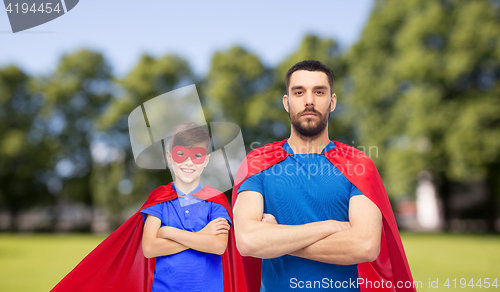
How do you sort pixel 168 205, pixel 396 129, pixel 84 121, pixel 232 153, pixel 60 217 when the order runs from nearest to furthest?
pixel 168 205 < pixel 232 153 < pixel 396 129 < pixel 84 121 < pixel 60 217

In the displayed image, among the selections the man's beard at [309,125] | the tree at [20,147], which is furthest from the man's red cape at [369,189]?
the tree at [20,147]

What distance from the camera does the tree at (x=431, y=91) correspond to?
23.4 metres

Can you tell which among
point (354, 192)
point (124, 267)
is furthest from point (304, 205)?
point (124, 267)

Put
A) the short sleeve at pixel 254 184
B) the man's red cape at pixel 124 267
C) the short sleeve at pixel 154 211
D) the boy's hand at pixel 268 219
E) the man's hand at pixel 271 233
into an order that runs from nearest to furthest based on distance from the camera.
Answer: the man's hand at pixel 271 233 → the boy's hand at pixel 268 219 → the short sleeve at pixel 254 184 → the short sleeve at pixel 154 211 → the man's red cape at pixel 124 267

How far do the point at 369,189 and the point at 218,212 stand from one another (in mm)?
1255

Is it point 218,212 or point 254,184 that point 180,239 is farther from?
point 254,184

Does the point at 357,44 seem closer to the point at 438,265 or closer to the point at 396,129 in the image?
the point at 396,129

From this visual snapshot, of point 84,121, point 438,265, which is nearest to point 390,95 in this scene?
point 438,265

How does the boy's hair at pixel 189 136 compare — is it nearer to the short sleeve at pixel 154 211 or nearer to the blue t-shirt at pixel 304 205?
the short sleeve at pixel 154 211

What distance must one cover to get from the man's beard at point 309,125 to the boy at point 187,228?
2.81ft

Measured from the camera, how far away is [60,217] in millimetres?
39938

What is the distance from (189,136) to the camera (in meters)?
3.24

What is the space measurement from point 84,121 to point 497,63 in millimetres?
33200

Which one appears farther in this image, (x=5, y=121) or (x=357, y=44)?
(x=5, y=121)
